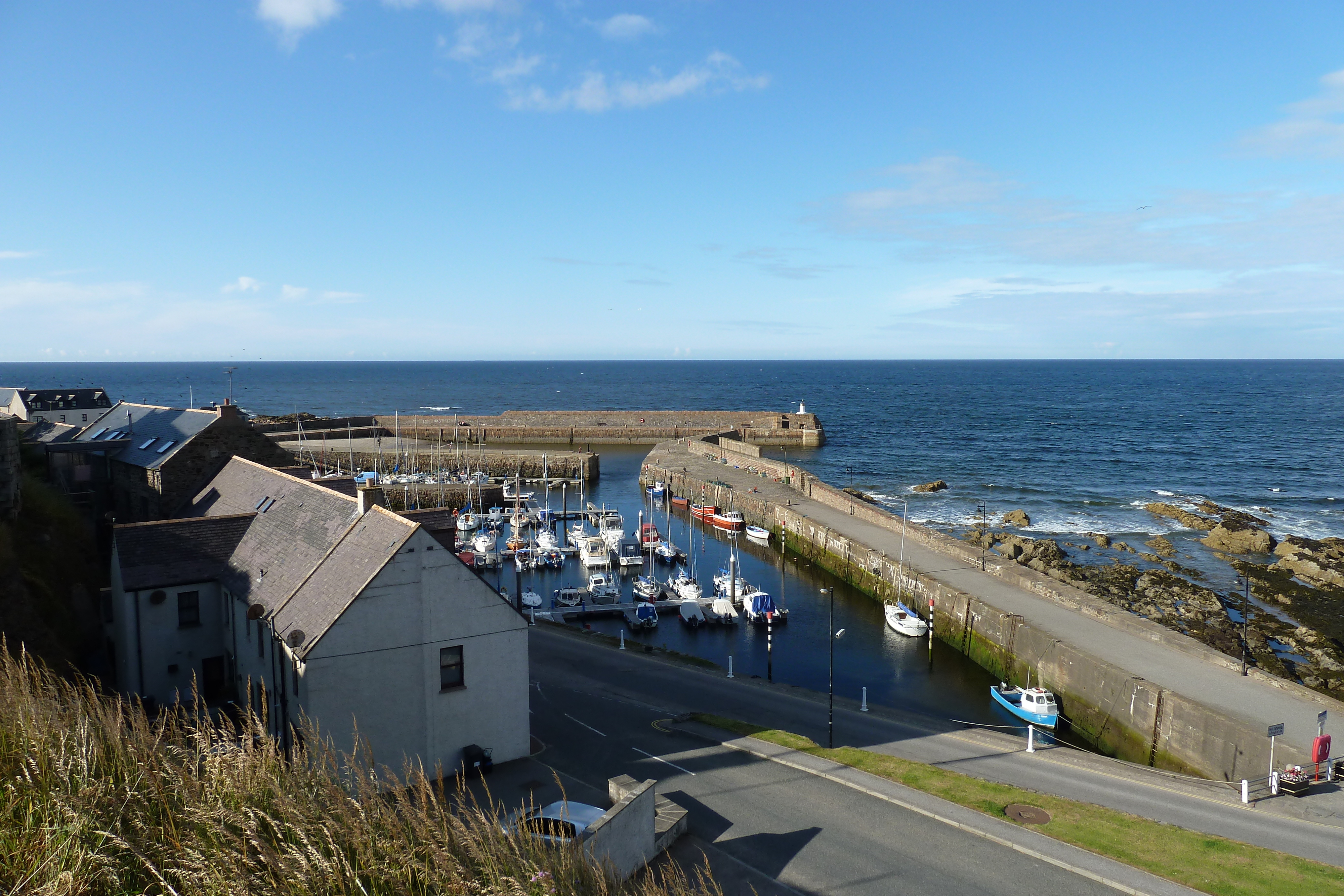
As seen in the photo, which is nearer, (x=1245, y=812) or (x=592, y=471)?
(x=1245, y=812)

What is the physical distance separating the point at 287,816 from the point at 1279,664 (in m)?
44.9

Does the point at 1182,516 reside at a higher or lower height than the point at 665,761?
lower

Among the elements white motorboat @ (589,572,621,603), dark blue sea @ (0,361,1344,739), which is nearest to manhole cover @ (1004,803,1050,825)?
dark blue sea @ (0,361,1344,739)

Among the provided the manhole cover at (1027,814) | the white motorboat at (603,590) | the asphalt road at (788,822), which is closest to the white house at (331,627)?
the asphalt road at (788,822)

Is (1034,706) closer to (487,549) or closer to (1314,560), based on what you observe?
(1314,560)

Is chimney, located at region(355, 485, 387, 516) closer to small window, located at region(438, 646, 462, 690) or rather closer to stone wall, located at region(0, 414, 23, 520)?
small window, located at region(438, 646, 462, 690)

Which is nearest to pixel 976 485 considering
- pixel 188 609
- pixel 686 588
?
pixel 686 588

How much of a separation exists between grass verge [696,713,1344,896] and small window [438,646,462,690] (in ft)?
36.8

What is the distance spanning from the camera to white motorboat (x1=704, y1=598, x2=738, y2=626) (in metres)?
47.8

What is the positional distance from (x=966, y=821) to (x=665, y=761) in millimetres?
8472

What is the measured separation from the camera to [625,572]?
58656 mm

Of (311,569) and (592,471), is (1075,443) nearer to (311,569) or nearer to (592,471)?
(592,471)

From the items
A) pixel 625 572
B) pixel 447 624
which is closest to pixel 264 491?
pixel 447 624

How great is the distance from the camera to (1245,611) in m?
39.7
